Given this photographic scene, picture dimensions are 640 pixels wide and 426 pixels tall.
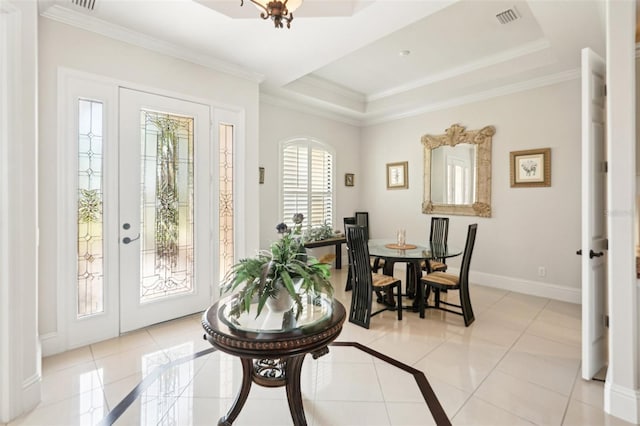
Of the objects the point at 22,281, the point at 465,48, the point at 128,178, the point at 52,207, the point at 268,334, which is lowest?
the point at 268,334

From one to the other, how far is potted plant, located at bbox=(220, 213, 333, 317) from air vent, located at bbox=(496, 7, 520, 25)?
3293 millimetres

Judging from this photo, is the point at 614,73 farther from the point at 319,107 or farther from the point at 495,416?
the point at 319,107

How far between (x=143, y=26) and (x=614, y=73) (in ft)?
12.3

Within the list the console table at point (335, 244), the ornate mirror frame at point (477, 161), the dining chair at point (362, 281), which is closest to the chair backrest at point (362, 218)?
the console table at point (335, 244)

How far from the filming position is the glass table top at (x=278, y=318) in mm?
1604

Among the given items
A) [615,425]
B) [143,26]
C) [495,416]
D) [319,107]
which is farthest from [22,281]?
[319,107]

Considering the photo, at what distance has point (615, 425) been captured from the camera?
70.9 inches

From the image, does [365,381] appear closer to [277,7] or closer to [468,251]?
[468,251]

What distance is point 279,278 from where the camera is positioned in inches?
66.8

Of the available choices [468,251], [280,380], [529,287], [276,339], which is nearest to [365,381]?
[280,380]

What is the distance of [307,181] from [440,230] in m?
2.42

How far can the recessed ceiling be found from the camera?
2.66 meters

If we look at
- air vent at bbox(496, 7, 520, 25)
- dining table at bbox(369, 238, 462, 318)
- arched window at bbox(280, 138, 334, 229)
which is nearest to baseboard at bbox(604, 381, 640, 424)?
dining table at bbox(369, 238, 462, 318)

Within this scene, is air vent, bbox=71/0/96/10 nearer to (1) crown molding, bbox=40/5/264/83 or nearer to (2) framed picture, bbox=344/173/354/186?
(1) crown molding, bbox=40/5/264/83
